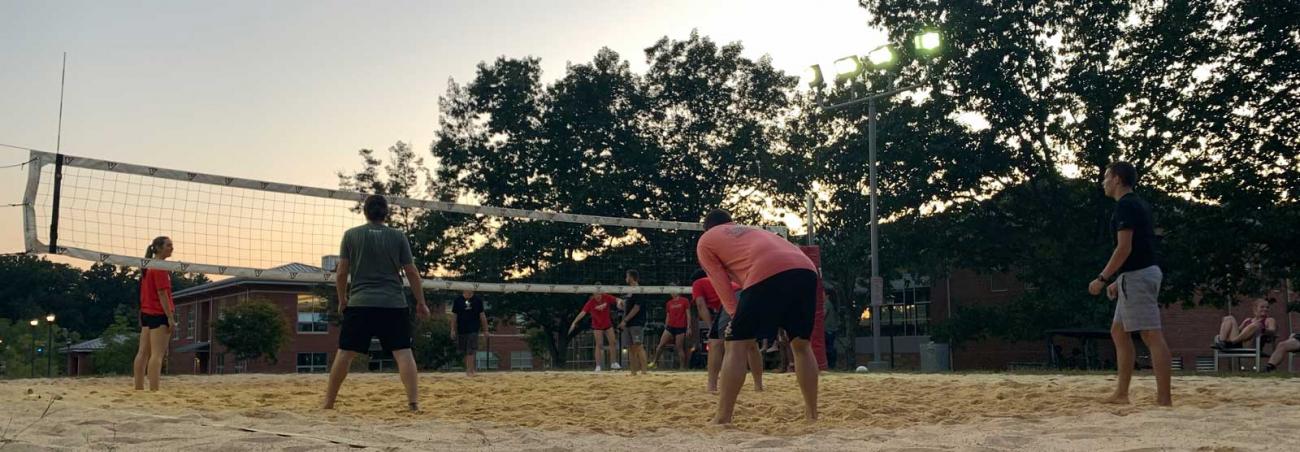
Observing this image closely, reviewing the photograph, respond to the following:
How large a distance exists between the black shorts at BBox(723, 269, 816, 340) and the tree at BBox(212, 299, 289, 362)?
41017mm

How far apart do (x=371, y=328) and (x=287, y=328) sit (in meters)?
40.8

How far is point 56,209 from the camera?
30.2ft

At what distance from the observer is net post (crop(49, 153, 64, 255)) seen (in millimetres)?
9141

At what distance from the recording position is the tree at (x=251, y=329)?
42.0 meters

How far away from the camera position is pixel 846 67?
20.8 metres

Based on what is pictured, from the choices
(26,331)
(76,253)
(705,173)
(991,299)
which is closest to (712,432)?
(76,253)

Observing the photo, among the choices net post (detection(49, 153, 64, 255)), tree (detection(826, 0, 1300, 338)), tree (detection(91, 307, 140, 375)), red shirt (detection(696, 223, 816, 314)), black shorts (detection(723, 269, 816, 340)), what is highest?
tree (detection(826, 0, 1300, 338))

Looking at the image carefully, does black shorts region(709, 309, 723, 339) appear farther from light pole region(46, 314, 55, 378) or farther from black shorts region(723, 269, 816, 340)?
light pole region(46, 314, 55, 378)

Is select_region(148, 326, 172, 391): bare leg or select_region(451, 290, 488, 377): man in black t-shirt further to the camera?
select_region(451, 290, 488, 377): man in black t-shirt

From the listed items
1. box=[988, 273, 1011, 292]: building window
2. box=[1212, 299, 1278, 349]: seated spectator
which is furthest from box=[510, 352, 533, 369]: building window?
box=[1212, 299, 1278, 349]: seated spectator

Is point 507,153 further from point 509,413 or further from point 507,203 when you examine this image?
point 509,413

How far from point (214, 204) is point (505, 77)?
25262mm

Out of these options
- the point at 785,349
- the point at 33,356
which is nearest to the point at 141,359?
the point at 785,349

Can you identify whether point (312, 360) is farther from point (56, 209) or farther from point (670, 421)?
point (670, 421)
